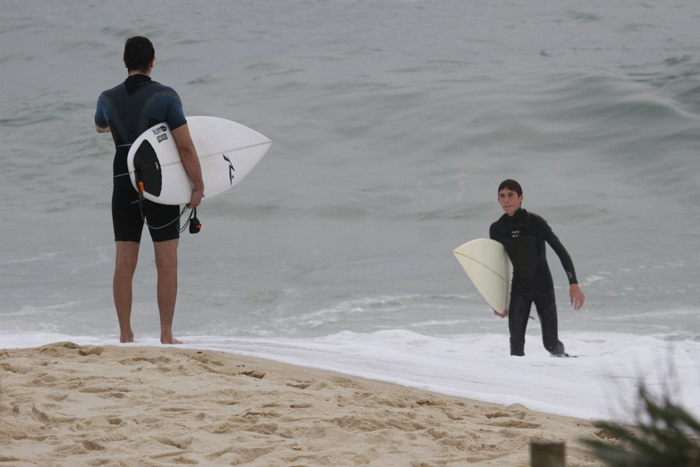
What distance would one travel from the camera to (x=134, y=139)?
520 cm

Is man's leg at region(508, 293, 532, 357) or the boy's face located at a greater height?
the boy's face

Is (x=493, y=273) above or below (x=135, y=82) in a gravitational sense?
below

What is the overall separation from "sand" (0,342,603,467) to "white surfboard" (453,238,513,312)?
2209mm

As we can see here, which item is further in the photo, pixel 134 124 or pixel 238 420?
pixel 134 124

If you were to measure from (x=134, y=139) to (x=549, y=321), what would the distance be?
3260 mm

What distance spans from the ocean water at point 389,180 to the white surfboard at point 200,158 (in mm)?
1056

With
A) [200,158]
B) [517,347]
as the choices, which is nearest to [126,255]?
[200,158]

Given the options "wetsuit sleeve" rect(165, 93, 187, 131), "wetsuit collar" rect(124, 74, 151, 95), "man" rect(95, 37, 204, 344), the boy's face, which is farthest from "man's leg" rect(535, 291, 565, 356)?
"wetsuit collar" rect(124, 74, 151, 95)

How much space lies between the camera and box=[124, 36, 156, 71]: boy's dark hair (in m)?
5.12

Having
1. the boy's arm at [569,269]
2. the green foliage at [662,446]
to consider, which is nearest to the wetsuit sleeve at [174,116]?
the boy's arm at [569,269]

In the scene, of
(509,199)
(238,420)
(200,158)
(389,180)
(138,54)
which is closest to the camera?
(238,420)

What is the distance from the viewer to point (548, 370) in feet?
17.8

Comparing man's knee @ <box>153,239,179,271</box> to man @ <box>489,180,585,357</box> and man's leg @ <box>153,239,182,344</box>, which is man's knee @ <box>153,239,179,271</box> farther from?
man @ <box>489,180,585,357</box>

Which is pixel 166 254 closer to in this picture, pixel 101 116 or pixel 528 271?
pixel 101 116
